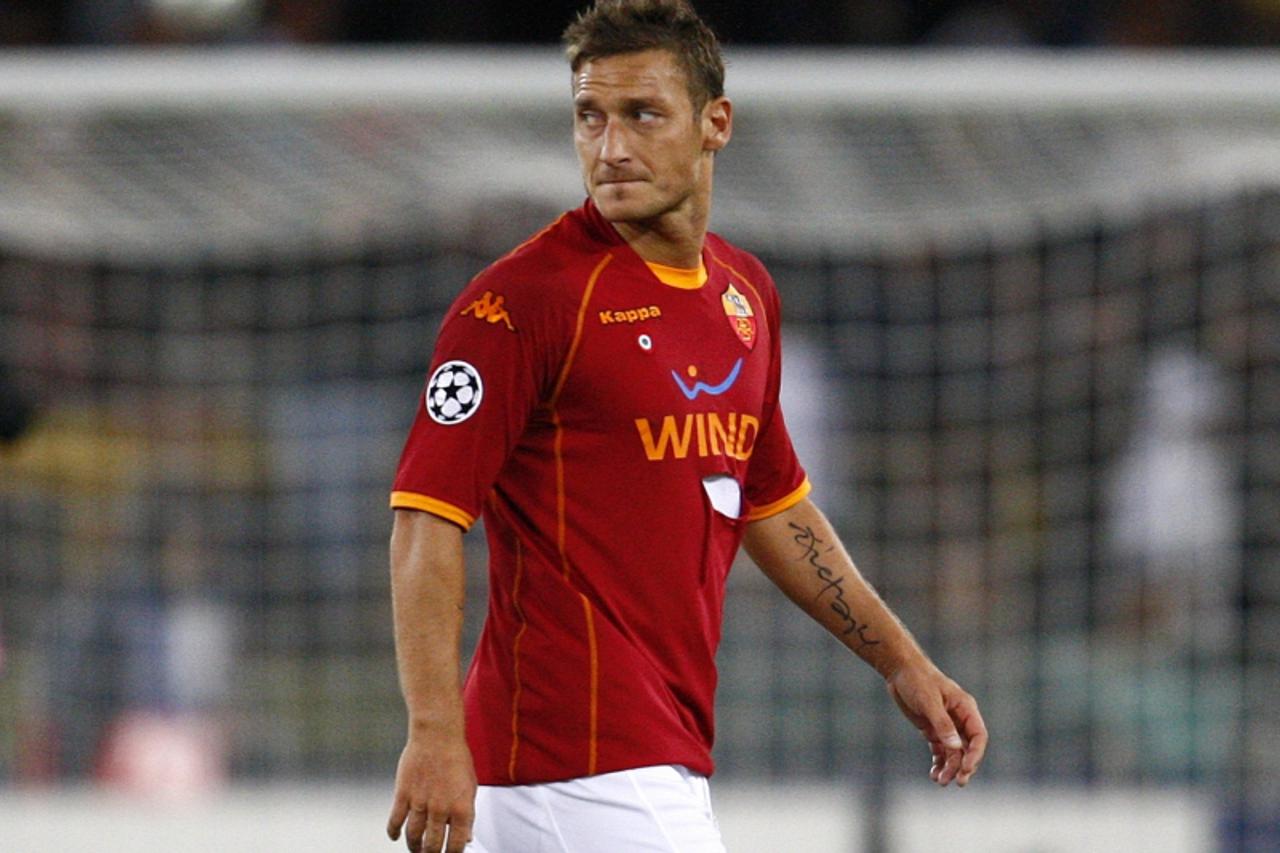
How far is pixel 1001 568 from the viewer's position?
6.97m

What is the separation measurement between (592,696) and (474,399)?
437 millimetres

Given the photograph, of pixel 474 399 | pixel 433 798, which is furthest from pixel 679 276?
pixel 433 798

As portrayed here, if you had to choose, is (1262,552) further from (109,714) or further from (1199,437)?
(109,714)

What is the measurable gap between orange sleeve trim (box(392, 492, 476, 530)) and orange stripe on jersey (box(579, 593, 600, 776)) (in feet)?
0.79

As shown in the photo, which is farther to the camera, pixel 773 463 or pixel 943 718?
pixel 773 463

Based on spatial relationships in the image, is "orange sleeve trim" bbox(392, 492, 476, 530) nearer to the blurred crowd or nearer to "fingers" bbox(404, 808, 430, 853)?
"fingers" bbox(404, 808, 430, 853)

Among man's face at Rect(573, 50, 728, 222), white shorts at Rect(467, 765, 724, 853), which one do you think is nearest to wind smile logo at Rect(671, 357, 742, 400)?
man's face at Rect(573, 50, 728, 222)

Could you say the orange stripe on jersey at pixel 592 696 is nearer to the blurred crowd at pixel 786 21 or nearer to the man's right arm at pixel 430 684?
the man's right arm at pixel 430 684

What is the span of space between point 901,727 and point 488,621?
13.8 feet

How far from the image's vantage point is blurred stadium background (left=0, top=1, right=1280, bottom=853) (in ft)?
20.0

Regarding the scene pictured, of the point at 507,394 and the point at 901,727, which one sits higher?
the point at 507,394

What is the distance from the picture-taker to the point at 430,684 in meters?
2.59

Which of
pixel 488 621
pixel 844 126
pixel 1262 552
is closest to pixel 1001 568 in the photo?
pixel 1262 552

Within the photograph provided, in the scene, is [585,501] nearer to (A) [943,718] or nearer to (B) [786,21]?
(A) [943,718]
